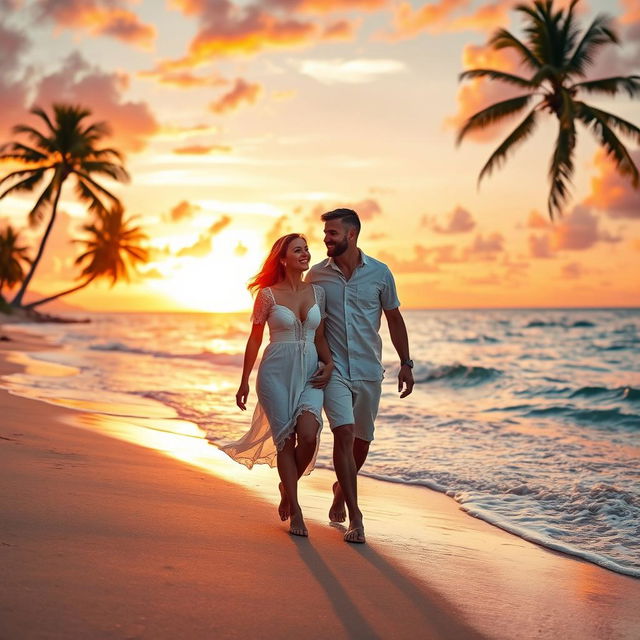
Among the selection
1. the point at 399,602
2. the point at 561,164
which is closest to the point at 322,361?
the point at 399,602

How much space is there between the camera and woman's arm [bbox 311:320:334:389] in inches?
185

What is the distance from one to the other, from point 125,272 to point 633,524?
59314 mm

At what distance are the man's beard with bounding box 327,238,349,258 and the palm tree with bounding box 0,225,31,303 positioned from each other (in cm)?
6128

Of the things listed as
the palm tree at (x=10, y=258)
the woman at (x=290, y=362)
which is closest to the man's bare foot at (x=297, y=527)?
the woman at (x=290, y=362)

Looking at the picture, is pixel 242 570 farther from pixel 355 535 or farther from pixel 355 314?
pixel 355 314

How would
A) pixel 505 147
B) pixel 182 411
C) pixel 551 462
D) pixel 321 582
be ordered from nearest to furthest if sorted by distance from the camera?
pixel 321 582 < pixel 551 462 < pixel 182 411 < pixel 505 147

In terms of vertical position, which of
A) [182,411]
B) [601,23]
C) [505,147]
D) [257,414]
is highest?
[601,23]

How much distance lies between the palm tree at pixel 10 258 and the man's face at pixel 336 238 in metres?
61.3

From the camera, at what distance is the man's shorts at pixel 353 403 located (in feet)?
15.5

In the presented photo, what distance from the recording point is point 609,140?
26.0 metres

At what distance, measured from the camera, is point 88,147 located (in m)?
42.7

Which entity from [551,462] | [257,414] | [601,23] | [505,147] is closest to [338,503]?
[257,414]

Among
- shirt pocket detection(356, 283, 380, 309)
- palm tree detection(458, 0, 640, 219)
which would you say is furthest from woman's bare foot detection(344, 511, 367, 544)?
palm tree detection(458, 0, 640, 219)

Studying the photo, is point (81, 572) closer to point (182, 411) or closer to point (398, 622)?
point (398, 622)
